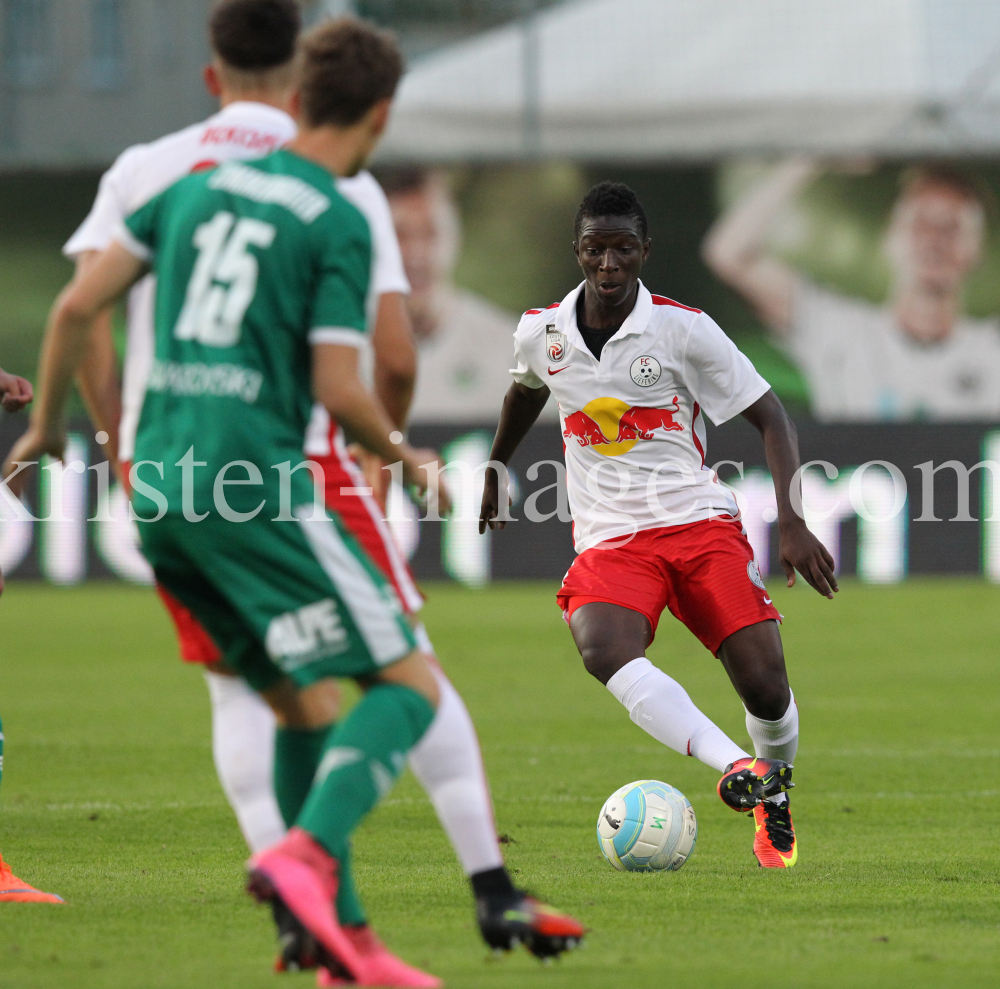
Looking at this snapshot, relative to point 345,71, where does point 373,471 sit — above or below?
below

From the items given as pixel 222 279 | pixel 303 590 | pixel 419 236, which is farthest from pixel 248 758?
pixel 419 236

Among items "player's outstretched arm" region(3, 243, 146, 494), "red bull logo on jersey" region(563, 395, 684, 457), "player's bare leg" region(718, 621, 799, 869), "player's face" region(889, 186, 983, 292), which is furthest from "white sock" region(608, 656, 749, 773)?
"player's face" region(889, 186, 983, 292)

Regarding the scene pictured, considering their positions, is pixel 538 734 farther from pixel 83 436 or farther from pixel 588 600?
pixel 83 436

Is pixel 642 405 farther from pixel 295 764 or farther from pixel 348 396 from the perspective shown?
pixel 348 396

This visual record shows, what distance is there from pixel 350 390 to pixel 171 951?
156 centimetres

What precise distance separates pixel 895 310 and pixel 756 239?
2.27 metres

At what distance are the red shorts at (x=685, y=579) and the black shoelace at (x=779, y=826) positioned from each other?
2.01 feet

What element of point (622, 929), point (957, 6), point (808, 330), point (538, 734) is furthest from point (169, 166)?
point (957, 6)

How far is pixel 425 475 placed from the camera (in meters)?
3.81

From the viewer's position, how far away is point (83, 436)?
19.7 meters

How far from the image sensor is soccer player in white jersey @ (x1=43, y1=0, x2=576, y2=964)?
3832mm

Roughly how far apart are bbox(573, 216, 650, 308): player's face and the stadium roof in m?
20.4

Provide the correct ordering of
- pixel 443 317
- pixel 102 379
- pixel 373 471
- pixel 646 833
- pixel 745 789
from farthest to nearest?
pixel 443 317 → pixel 646 833 → pixel 745 789 → pixel 373 471 → pixel 102 379

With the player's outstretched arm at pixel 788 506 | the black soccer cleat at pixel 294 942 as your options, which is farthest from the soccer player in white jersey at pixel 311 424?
the player's outstretched arm at pixel 788 506
